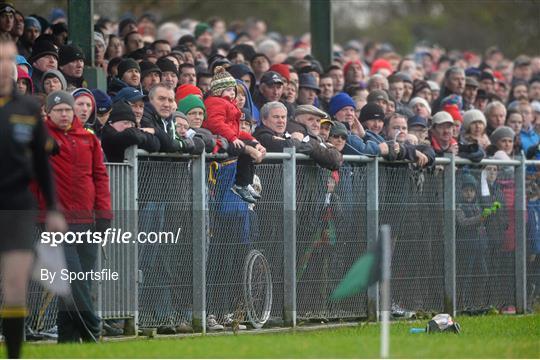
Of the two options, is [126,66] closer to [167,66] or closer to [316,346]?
[167,66]

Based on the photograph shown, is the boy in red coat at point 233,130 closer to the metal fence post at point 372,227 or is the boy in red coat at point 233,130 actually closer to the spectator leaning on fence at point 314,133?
the spectator leaning on fence at point 314,133

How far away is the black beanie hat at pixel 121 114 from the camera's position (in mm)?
15125

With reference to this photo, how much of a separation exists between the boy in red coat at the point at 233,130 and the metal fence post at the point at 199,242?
47 cm

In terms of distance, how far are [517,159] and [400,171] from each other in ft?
8.40

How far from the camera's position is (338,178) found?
17.3 m

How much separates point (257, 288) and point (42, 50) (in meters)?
3.71

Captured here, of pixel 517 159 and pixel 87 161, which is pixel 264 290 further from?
pixel 517 159

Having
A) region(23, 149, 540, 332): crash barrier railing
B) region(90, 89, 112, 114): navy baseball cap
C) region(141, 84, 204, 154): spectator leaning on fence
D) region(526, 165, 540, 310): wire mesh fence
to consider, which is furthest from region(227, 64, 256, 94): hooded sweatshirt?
region(526, 165, 540, 310): wire mesh fence

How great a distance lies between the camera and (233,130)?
16.4m

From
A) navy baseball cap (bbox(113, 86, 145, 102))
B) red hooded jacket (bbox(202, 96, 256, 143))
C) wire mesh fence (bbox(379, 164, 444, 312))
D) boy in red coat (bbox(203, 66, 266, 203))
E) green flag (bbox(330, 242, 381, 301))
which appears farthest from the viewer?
wire mesh fence (bbox(379, 164, 444, 312))

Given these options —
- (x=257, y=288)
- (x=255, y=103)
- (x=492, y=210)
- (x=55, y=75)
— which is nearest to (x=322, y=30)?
(x=255, y=103)

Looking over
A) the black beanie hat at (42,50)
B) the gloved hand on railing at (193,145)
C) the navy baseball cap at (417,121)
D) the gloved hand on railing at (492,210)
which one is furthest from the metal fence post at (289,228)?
the gloved hand on railing at (492,210)

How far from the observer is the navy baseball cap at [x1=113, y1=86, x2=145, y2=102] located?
51.6ft

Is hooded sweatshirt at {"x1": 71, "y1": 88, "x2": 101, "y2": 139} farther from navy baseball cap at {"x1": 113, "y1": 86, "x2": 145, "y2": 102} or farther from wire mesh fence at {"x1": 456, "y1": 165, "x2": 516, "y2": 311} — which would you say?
wire mesh fence at {"x1": 456, "y1": 165, "x2": 516, "y2": 311}
